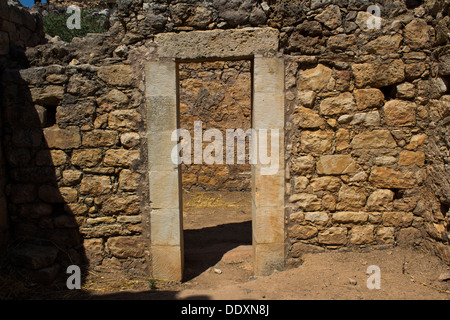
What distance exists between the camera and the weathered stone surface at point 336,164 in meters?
3.53

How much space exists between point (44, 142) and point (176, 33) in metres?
1.87

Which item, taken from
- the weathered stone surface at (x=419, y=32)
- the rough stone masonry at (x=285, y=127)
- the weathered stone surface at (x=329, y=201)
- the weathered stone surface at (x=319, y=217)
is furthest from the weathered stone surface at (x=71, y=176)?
the weathered stone surface at (x=419, y=32)

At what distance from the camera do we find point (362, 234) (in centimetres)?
359

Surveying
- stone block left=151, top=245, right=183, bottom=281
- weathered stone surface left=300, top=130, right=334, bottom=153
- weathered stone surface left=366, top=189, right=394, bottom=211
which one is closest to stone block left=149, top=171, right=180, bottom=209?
stone block left=151, top=245, right=183, bottom=281

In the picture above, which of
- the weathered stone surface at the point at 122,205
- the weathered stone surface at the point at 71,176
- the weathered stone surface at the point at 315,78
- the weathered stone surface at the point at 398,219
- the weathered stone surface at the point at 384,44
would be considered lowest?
the weathered stone surface at the point at 398,219

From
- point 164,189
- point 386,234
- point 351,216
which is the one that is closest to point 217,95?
point 164,189

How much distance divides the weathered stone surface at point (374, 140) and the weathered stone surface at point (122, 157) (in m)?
2.32

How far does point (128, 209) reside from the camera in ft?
12.2

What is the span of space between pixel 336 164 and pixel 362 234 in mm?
807

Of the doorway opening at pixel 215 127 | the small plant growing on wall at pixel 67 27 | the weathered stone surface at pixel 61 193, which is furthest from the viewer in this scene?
the small plant growing on wall at pixel 67 27

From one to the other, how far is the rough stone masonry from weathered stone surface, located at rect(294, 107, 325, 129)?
0.01 metres

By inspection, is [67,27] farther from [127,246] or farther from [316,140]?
[316,140]

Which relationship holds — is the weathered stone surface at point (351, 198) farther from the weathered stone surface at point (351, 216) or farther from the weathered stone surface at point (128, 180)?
A: the weathered stone surface at point (128, 180)

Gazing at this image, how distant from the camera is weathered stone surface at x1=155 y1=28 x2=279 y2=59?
11.3 ft
